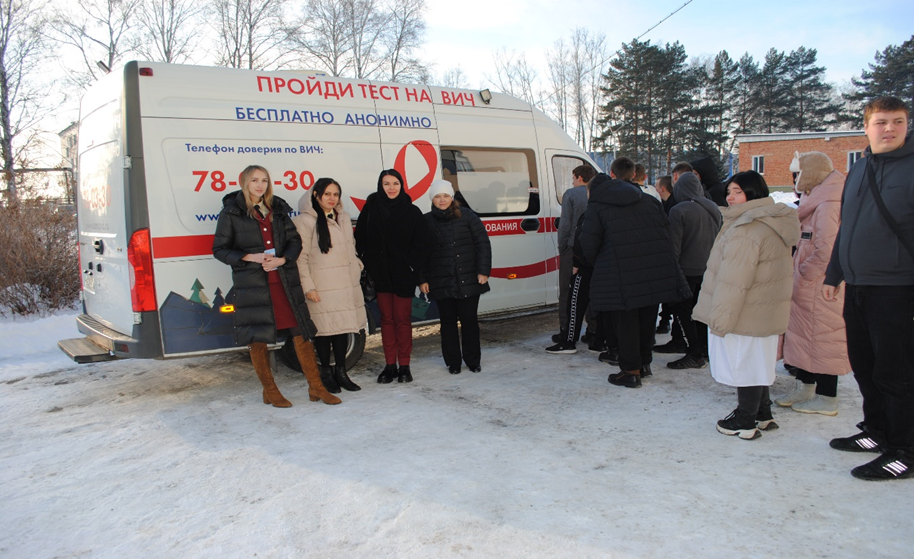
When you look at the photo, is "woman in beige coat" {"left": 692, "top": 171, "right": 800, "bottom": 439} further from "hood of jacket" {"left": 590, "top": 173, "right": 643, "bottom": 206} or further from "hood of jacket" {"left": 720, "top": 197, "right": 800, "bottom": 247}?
"hood of jacket" {"left": 590, "top": 173, "right": 643, "bottom": 206}

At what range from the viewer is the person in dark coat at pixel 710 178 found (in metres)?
5.87

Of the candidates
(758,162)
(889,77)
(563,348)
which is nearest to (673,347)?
(563,348)

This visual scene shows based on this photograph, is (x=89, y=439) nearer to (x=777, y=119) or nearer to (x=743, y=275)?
(x=743, y=275)

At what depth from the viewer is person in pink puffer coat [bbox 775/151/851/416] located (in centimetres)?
405

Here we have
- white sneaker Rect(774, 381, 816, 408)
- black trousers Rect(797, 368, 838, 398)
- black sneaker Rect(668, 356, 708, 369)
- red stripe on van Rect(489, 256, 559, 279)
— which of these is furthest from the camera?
red stripe on van Rect(489, 256, 559, 279)

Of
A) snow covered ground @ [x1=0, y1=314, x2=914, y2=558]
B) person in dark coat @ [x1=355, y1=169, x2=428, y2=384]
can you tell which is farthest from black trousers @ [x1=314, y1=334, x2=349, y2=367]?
person in dark coat @ [x1=355, y1=169, x2=428, y2=384]

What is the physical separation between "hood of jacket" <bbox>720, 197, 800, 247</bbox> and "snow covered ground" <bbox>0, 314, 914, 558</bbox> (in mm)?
1272

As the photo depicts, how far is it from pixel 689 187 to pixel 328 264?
343 cm

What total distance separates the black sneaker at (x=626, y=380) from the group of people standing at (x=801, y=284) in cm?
1

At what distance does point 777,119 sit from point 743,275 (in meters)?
50.4

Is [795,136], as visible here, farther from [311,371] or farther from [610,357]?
[311,371]

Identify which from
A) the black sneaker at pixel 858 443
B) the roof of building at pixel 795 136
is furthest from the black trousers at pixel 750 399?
the roof of building at pixel 795 136

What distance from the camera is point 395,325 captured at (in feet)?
17.3

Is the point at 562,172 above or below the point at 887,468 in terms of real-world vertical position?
above
